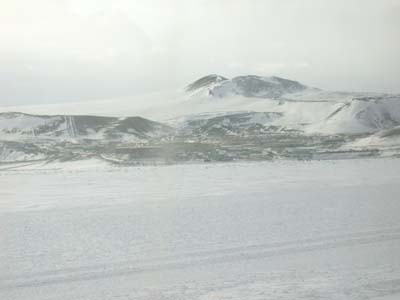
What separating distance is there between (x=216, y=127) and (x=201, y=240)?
46360mm

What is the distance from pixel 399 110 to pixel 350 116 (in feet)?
25.1

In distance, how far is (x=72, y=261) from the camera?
24.4ft

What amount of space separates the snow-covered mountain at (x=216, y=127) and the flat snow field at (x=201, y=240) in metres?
11.1

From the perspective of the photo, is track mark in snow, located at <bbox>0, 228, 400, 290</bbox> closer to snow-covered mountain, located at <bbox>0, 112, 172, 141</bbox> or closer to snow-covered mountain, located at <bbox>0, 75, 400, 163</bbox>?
snow-covered mountain, located at <bbox>0, 75, 400, 163</bbox>

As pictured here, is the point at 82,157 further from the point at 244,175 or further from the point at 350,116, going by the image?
the point at 350,116

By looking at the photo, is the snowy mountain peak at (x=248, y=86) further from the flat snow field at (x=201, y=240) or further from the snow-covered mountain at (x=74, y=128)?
the flat snow field at (x=201, y=240)

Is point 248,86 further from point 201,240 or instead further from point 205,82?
point 201,240

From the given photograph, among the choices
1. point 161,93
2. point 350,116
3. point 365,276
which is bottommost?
point 365,276

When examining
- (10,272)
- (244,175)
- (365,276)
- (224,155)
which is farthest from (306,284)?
(224,155)

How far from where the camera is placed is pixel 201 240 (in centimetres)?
873

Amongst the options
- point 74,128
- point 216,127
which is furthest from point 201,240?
point 216,127

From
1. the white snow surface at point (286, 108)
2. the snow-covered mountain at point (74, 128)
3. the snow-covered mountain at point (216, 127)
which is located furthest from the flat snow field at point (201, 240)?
the white snow surface at point (286, 108)

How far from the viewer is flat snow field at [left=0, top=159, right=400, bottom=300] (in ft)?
20.6

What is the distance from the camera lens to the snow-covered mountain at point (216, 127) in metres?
28.5
